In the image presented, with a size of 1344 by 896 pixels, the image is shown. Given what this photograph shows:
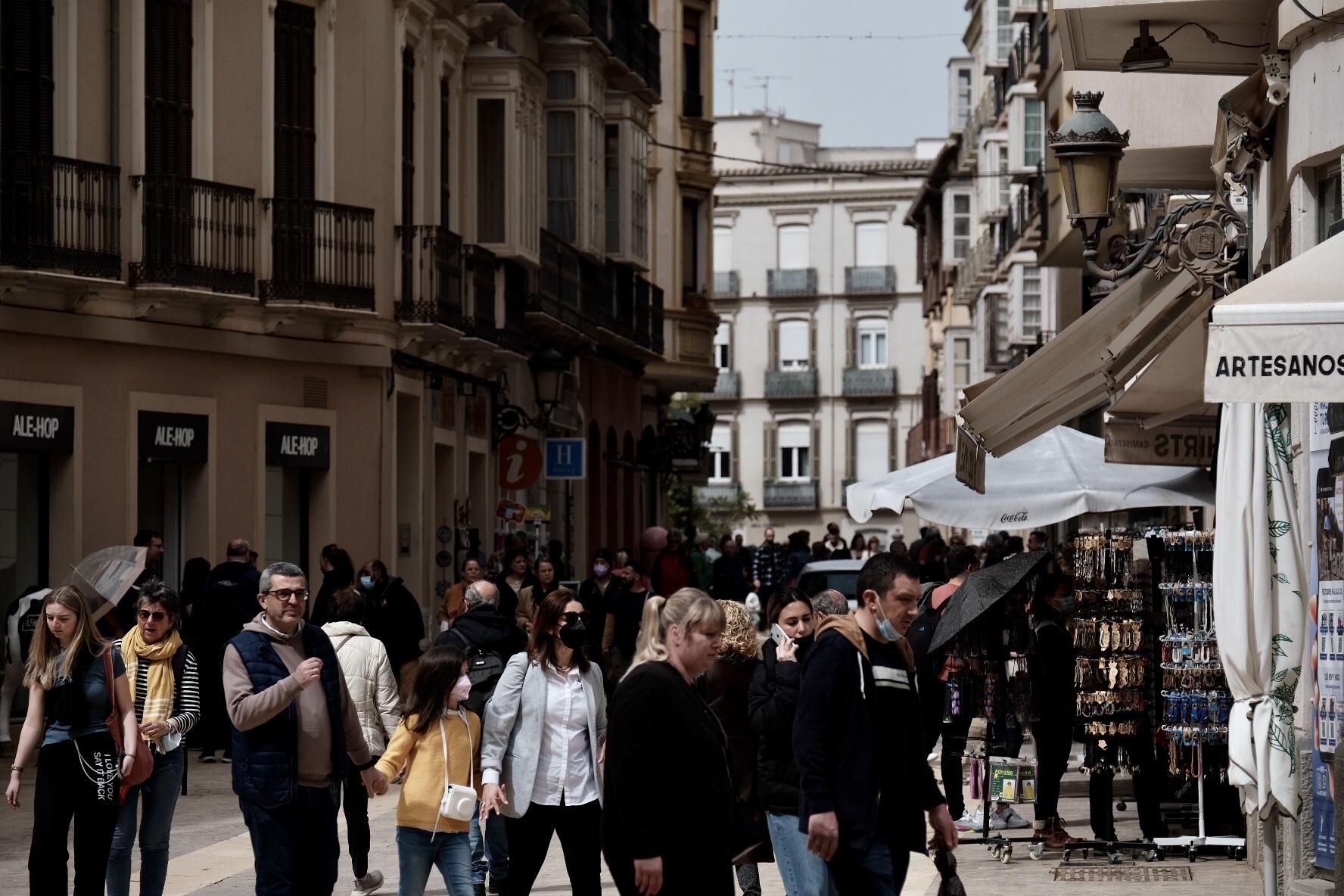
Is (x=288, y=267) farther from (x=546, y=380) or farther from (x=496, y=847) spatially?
(x=496, y=847)

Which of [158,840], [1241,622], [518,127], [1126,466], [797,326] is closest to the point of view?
[1241,622]

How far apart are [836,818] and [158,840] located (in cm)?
419

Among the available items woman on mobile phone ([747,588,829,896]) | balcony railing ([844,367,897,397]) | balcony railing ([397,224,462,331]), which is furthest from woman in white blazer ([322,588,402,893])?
balcony railing ([844,367,897,397])

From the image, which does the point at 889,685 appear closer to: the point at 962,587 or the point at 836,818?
the point at 836,818

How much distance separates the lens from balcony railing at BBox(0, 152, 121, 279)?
21766 mm

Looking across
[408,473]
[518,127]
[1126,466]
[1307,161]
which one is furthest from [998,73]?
[1307,161]

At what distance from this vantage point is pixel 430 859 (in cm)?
1109

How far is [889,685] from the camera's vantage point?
354 inches

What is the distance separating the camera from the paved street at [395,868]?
13492 millimetres

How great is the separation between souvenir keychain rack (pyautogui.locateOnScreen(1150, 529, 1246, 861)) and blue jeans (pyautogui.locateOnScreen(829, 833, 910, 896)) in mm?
5651

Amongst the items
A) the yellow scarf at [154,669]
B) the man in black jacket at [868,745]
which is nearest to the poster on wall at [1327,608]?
the man in black jacket at [868,745]

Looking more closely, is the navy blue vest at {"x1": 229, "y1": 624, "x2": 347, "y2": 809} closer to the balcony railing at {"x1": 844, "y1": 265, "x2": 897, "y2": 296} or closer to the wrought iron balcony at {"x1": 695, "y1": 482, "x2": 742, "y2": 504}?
the wrought iron balcony at {"x1": 695, "y1": 482, "x2": 742, "y2": 504}

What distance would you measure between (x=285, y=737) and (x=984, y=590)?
21.1ft

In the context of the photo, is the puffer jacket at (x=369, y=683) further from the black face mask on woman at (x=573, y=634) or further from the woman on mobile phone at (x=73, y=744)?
the black face mask on woman at (x=573, y=634)
